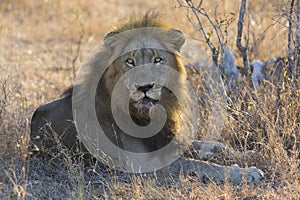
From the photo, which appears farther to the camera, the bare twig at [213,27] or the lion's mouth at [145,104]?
the bare twig at [213,27]

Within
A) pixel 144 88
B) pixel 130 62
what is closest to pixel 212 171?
pixel 144 88

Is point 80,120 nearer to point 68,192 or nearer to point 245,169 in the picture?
point 68,192

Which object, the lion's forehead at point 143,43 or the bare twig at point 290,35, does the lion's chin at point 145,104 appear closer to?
the lion's forehead at point 143,43

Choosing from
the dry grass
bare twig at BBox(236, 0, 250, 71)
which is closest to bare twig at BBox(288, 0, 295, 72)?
the dry grass

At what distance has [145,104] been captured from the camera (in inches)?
197

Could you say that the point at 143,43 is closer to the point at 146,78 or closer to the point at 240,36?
the point at 146,78

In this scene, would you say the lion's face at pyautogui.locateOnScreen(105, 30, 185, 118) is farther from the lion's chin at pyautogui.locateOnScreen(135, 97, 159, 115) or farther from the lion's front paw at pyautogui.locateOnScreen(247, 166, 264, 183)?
the lion's front paw at pyautogui.locateOnScreen(247, 166, 264, 183)

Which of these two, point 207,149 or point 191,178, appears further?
point 207,149

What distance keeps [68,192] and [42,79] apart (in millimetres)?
4380

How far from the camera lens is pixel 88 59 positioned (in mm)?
5641

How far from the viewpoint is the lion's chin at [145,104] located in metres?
4.99

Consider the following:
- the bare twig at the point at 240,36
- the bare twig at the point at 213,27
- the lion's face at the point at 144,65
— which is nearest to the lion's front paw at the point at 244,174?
the lion's face at the point at 144,65

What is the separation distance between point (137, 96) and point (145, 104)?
4.1 inches

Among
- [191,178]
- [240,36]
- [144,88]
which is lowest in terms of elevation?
[191,178]
